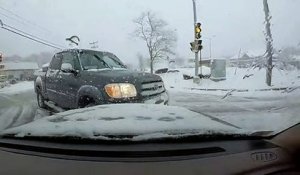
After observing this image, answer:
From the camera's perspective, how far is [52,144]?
1.35 m

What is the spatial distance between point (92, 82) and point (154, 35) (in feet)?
1.40

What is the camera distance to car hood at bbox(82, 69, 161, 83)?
6.75 feet

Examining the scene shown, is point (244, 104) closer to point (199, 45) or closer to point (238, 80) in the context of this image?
point (238, 80)

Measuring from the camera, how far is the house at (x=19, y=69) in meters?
2.11

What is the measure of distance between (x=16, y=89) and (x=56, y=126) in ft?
2.37

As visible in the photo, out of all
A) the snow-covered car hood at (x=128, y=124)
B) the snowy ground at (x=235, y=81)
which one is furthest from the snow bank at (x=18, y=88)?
the snowy ground at (x=235, y=81)

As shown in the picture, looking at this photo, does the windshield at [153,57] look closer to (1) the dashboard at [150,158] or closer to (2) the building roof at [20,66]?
(2) the building roof at [20,66]

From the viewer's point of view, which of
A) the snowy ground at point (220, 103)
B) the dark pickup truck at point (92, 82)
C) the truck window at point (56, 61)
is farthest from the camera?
the truck window at point (56, 61)

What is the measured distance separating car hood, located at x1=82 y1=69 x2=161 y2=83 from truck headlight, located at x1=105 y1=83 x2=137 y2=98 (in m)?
0.02

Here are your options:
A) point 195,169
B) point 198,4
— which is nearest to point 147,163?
Answer: point 195,169

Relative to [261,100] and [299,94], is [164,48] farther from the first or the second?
[299,94]

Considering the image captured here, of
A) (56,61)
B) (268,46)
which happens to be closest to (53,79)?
(56,61)

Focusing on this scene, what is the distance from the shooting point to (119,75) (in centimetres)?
207

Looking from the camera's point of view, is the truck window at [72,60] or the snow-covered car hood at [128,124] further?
the truck window at [72,60]
